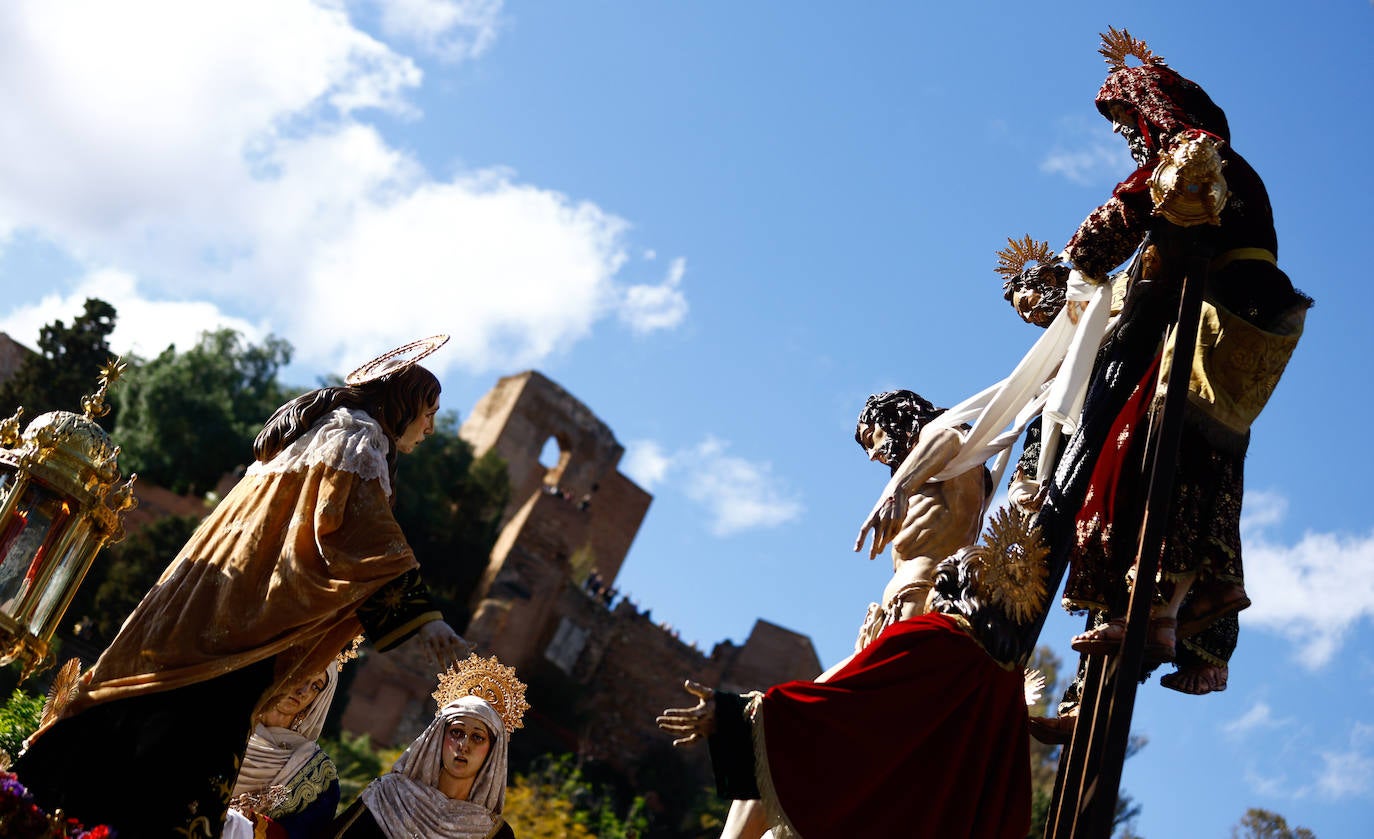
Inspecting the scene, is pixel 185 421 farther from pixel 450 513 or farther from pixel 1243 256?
pixel 1243 256

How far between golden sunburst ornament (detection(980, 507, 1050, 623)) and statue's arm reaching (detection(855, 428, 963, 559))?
74 cm

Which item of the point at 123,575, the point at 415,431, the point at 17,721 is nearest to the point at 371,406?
the point at 415,431

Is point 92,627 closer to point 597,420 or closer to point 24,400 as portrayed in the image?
point 24,400

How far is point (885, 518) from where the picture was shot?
718cm

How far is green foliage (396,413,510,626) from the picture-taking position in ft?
133

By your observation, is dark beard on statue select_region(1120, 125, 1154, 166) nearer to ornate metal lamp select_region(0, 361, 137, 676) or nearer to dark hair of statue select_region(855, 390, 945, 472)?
dark hair of statue select_region(855, 390, 945, 472)

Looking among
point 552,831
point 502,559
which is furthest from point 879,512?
point 502,559

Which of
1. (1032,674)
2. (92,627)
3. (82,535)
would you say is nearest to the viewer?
(82,535)

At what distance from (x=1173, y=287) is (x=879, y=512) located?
64.0 inches

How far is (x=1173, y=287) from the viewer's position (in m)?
7.01

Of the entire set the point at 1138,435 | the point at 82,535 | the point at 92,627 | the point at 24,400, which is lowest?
the point at 82,535

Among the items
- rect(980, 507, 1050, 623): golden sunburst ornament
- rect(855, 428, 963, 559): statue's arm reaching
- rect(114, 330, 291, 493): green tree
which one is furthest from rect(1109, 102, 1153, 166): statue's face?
rect(114, 330, 291, 493): green tree

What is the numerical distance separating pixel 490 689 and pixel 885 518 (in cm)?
192

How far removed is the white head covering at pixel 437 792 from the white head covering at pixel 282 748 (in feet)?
1.25
